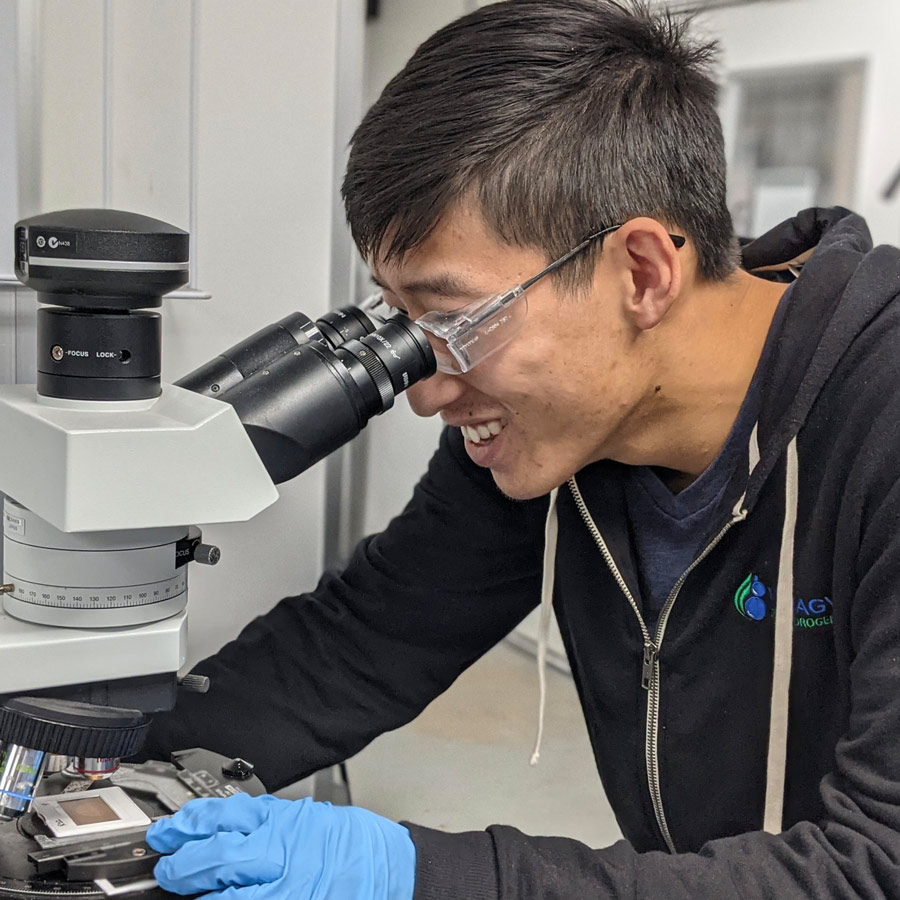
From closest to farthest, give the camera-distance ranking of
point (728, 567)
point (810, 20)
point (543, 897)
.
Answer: point (543, 897)
point (728, 567)
point (810, 20)

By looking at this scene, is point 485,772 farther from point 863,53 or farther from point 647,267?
point 863,53

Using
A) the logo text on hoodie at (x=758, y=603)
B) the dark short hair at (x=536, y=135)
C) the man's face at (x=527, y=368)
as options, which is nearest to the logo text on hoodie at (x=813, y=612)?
the logo text on hoodie at (x=758, y=603)

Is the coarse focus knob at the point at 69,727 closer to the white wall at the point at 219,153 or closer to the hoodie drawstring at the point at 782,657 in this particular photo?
the white wall at the point at 219,153

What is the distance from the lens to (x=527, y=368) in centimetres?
106

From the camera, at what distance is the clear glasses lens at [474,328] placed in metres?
1.00

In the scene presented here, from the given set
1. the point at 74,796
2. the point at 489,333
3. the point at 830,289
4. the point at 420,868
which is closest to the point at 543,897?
the point at 420,868

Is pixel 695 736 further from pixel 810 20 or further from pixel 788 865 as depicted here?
pixel 810 20

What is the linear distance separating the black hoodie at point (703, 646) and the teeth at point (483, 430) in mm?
166

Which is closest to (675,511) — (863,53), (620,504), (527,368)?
(620,504)

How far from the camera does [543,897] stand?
0.81 m

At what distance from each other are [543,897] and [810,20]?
182 centimetres

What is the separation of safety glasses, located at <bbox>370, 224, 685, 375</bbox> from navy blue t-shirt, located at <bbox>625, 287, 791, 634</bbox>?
27 cm

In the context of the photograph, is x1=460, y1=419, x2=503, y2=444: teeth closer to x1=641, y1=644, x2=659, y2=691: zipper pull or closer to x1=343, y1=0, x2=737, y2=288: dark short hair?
x1=343, y1=0, x2=737, y2=288: dark short hair

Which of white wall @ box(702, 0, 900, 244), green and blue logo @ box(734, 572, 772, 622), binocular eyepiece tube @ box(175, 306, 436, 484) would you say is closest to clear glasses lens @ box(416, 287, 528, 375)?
binocular eyepiece tube @ box(175, 306, 436, 484)
